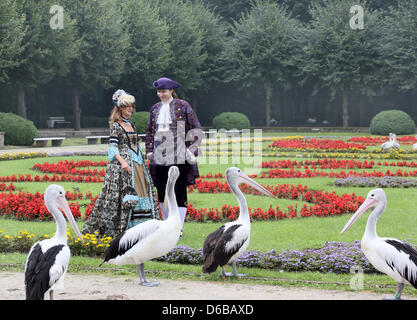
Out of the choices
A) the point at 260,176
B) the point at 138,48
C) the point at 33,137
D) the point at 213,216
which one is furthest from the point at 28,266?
the point at 138,48

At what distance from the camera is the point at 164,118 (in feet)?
26.9

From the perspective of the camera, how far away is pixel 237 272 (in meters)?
6.50

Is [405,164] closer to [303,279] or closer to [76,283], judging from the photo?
[303,279]

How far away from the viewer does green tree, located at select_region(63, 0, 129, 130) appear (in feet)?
113

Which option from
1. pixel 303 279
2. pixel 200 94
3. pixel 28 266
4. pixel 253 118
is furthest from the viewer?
pixel 253 118

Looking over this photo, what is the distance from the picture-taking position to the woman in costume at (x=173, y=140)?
819 centimetres

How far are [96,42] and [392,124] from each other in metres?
18.2

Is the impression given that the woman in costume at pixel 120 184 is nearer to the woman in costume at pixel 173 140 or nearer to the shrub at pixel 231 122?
the woman in costume at pixel 173 140

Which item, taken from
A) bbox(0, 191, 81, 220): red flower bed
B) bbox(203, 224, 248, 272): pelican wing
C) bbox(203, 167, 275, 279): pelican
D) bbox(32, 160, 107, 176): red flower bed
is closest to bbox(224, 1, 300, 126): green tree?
bbox(32, 160, 107, 176): red flower bed

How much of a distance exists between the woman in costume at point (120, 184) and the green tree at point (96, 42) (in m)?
27.6

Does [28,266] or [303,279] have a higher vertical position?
[28,266]

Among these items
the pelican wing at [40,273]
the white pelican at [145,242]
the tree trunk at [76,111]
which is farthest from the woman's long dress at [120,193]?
the tree trunk at [76,111]

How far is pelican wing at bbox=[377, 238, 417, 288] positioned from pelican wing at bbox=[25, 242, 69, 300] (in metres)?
2.73

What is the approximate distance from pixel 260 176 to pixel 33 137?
1535cm
